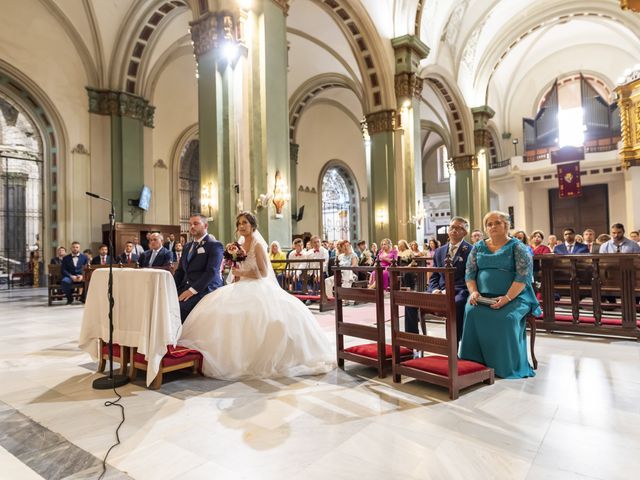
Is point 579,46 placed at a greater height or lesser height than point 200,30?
greater

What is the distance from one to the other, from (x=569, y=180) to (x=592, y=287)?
756 inches

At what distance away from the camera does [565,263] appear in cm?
580

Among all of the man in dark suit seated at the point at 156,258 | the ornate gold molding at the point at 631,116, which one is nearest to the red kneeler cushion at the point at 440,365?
the man in dark suit seated at the point at 156,258

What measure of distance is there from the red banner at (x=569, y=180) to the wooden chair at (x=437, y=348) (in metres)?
21.6

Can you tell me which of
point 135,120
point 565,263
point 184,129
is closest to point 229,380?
point 565,263

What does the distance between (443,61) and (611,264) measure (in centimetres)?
1479

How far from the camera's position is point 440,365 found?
3.57 m

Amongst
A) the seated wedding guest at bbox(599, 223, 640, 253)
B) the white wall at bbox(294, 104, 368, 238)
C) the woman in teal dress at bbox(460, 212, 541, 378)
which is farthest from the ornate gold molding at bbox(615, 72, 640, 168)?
the white wall at bbox(294, 104, 368, 238)

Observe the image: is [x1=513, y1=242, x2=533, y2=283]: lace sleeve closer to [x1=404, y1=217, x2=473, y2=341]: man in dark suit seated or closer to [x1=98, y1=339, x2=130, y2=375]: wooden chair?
A: [x1=404, y1=217, x2=473, y2=341]: man in dark suit seated

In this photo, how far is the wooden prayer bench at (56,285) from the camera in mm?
9562

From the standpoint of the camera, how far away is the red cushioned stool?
3.77 metres

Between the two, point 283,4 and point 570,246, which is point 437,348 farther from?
point 283,4

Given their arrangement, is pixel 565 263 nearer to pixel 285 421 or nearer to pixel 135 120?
pixel 285 421

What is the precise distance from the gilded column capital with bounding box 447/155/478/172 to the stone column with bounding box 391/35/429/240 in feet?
22.3
